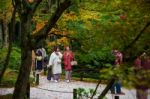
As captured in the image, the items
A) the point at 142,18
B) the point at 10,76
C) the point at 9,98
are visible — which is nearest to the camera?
the point at 142,18

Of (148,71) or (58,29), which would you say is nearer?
(148,71)

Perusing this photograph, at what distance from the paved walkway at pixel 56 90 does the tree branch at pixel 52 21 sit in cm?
870

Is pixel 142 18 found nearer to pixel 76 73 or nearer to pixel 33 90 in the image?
pixel 33 90

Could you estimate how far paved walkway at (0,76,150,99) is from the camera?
65.5 feet

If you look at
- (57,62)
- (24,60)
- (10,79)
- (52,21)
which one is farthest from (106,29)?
(57,62)

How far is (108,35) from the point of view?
6.70m

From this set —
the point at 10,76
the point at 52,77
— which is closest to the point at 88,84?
the point at 52,77

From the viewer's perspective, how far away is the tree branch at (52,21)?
8570 mm

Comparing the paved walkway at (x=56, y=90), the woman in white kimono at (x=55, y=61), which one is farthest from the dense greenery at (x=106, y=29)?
the woman in white kimono at (x=55, y=61)

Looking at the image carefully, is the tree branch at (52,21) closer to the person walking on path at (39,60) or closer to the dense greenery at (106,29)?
the dense greenery at (106,29)

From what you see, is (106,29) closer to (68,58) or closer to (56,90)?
(56,90)

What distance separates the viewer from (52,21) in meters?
8.89

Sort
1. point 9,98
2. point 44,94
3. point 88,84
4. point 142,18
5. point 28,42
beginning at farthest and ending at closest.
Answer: point 88,84 < point 44,94 < point 9,98 < point 28,42 < point 142,18

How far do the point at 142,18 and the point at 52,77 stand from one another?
19.1 meters
